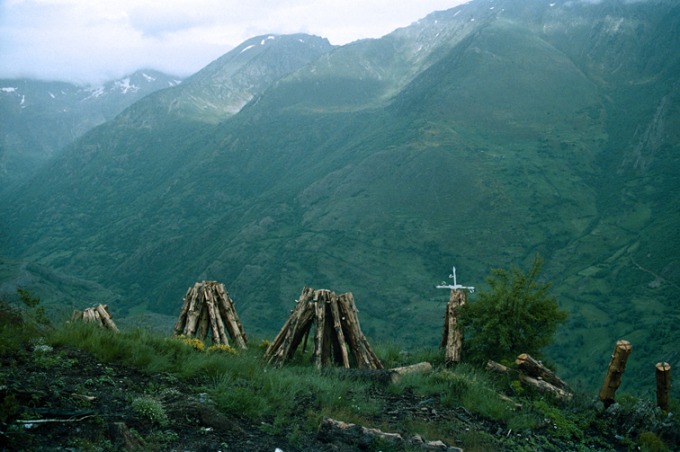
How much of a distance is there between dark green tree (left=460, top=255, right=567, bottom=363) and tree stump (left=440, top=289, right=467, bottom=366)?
29 centimetres

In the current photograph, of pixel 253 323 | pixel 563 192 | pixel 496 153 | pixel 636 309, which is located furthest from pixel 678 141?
pixel 253 323

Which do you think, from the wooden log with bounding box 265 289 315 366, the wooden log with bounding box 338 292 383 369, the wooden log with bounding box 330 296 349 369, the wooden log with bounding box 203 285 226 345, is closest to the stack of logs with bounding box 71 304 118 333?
the wooden log with bounding box 203 285 226 345

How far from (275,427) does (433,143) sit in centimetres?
16622

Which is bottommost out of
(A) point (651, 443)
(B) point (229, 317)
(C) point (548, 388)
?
(A) point (651, 443)

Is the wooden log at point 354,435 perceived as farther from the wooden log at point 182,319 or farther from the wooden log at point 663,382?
the wooden log at point 182,319

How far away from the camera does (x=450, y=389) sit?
36.3ft

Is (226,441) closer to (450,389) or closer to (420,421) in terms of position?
(420,421)

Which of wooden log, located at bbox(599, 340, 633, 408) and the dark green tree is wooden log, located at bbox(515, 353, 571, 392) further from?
the dark green tree

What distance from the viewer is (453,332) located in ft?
48.9

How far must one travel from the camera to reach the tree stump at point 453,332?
1434 cm

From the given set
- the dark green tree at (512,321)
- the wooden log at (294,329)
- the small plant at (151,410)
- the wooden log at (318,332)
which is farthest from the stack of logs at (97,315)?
the dark green tree at (512,321)

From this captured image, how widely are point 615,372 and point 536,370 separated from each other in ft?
5.36

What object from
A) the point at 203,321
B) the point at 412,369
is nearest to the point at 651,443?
the point at 412,369

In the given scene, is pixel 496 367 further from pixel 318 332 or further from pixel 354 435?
pixel 354 435
